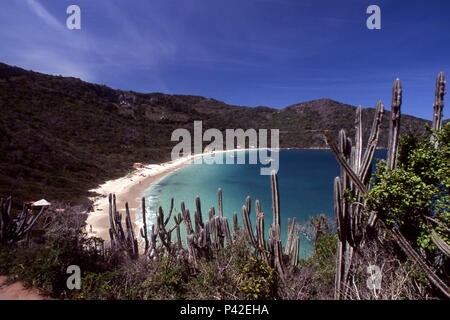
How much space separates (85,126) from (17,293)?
5300 centimetres

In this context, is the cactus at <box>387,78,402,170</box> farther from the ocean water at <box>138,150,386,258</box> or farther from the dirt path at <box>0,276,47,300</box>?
the dirt path at <box>0,276,47,300</box>

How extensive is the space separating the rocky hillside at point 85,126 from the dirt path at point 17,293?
27.8 ft

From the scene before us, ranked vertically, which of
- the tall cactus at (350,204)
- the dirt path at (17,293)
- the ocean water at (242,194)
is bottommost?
Answer: the ocean water at (242,194)

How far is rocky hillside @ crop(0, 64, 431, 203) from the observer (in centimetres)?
1916

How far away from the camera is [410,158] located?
438 cm

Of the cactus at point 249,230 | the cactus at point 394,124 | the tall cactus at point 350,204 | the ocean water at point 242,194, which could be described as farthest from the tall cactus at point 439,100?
the ocean water at point 242,194

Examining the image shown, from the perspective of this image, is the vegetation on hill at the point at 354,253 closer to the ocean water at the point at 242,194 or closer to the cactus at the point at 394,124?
the cactus at the point at 394,124

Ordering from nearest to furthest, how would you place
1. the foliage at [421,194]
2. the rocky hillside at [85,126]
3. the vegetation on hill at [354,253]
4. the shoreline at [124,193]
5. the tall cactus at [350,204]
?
the foliage at [421,194]
the vegetation on hill at [354,253]
the tall cactus at [350,204]
the shoreline at [124,193]
the rocky hillside at [85,126]

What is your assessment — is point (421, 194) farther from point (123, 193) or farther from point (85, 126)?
point (85, 126)

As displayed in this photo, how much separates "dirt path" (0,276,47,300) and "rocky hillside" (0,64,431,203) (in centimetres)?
847

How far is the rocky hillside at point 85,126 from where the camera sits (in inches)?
754

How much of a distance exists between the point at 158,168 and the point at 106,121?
30325mm

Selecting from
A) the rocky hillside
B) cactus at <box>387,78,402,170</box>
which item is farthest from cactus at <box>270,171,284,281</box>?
cactus at <box>387,78,402,170</box>
